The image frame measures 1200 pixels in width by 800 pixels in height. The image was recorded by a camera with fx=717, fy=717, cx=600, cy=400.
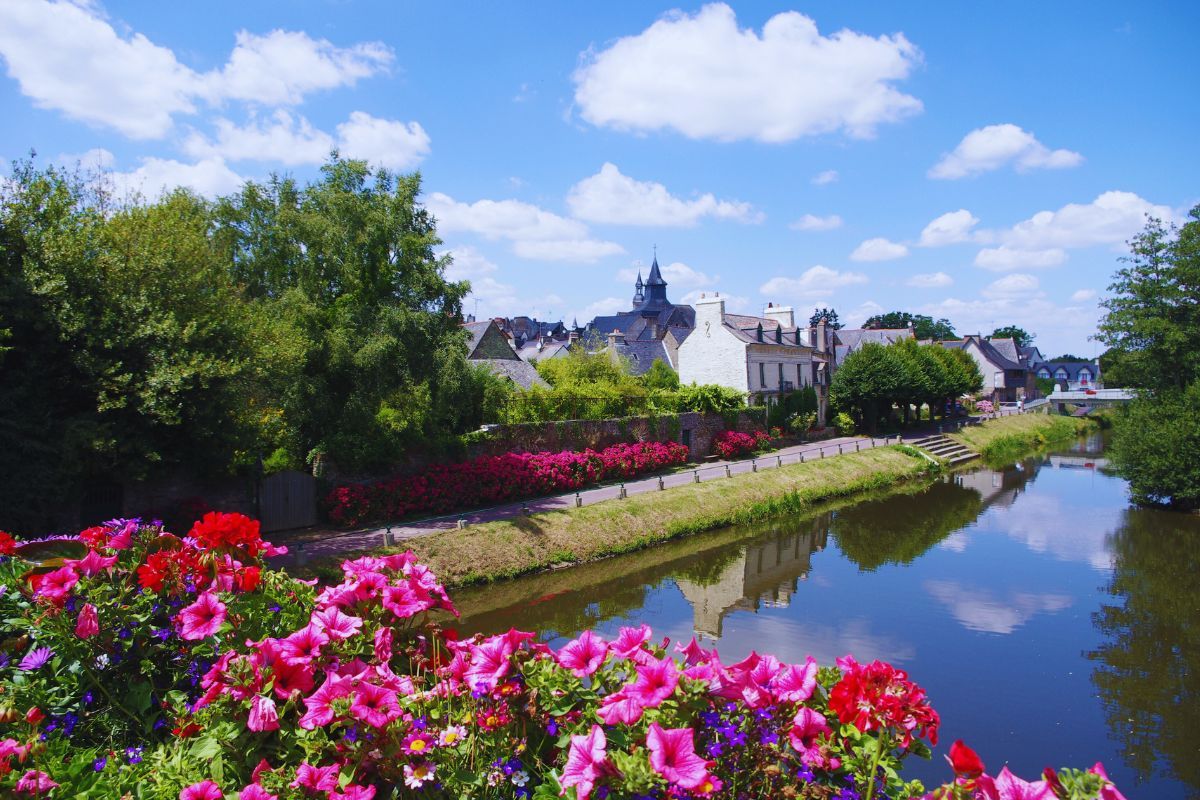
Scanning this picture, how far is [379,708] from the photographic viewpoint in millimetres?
2910

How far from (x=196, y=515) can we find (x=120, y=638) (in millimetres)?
13208

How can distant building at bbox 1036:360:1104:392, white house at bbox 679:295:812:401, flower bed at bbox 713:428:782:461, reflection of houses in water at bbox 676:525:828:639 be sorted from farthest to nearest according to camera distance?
distant building at bbox 1036:360:1104:392
white house at bbox 679:295:812:401
flower bed at bbox 713:428:782:461
reflection of houses in water at bbox 676:525:828:639

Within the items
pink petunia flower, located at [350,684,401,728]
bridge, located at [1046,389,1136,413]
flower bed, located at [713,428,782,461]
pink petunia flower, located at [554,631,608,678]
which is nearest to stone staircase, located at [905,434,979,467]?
flower bed, located at [713,428,782,461]

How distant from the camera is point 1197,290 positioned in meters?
26.9

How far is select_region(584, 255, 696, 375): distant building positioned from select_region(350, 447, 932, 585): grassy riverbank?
1471cm

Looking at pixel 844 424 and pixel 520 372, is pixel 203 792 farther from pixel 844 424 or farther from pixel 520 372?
pixel 844 424

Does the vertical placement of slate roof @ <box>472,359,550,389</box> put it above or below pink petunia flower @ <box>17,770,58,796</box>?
above

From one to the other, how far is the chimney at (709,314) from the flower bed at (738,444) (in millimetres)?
6876

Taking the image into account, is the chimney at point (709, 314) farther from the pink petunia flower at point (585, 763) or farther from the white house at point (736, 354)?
the pink petunia flower at point (585, 763)

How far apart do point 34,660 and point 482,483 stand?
17466 mm

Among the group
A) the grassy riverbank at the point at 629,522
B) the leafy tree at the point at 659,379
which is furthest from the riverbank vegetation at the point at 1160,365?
the leafy tree at the point at 659,379

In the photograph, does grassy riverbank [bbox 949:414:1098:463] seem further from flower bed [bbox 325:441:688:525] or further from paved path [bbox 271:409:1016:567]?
flower bed [bbox 325:441:688:525]

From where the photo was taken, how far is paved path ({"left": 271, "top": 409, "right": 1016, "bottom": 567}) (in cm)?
1548

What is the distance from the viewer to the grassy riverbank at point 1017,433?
43.6 meters
